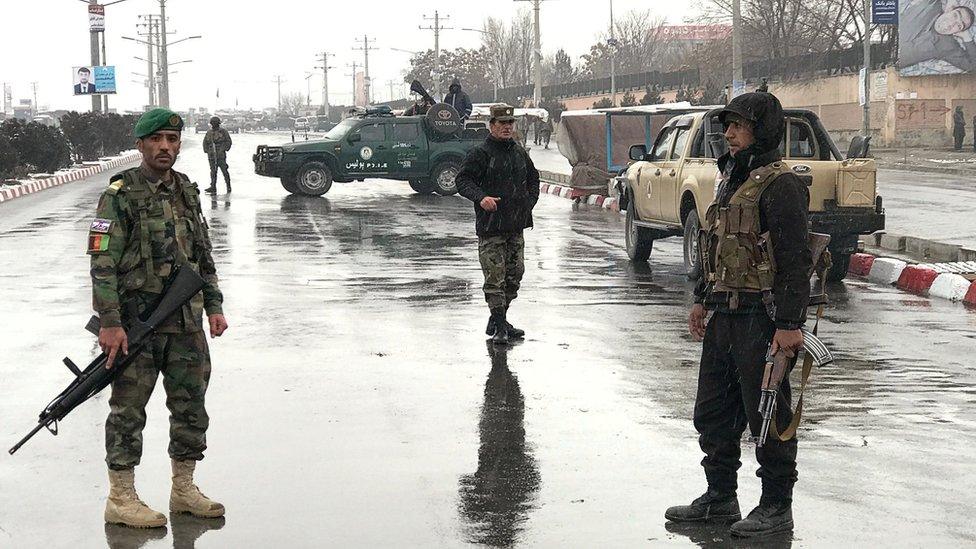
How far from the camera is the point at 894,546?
539cm

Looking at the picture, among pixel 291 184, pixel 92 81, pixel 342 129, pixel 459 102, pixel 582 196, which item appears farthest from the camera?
pixel 92 81

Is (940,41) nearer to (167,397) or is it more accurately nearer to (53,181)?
(53,181)

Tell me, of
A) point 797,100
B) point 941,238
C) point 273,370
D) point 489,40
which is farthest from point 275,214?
point 489,40

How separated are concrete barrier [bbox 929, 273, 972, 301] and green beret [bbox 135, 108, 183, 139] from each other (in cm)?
947

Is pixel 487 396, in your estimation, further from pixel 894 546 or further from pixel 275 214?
pixel 275 214

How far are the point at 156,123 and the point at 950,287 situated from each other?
9.77 meters

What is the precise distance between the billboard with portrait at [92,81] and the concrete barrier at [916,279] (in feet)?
162

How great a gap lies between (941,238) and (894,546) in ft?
44.7

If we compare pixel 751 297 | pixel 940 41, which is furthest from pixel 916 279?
pixel 940 41

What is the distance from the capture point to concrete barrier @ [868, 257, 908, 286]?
1500 centimetres

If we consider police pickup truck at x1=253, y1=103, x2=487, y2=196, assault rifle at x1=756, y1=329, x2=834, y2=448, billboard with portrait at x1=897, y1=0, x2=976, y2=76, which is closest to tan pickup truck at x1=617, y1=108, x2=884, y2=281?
assault rifle at x1=756, y1=329, x2=834, y2=448

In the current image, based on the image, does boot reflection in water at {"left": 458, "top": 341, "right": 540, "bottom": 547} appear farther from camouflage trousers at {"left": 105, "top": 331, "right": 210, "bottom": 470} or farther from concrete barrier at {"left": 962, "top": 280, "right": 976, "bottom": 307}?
concrete barrier at {"left": 962, "top": 280, "right": 976, "bottom": 307}

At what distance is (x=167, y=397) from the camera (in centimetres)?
584

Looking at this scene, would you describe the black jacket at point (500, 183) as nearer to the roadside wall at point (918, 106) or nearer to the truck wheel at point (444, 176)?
the truck wheel at point (444, 176)
